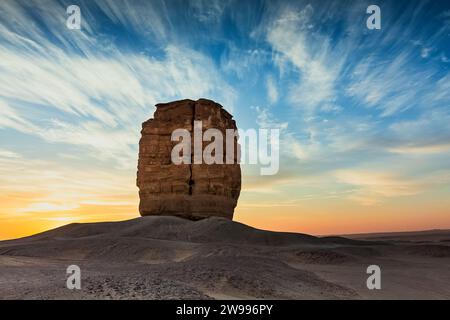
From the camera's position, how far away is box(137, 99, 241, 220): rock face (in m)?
30.1

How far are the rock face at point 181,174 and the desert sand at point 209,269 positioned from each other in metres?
5.84

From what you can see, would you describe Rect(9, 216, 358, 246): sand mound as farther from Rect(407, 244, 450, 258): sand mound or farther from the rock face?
Rect(407, 244, 450, 258): sand mound

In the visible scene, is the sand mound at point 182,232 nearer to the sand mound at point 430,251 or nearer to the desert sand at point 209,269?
the desert sand at point 209,269

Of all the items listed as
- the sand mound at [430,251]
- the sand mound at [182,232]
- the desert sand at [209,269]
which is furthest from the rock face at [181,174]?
the sand mound at [430,251]

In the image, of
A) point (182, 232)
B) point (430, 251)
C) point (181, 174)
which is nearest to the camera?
point (430, 251)

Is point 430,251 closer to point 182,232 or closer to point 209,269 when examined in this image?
point 182,232

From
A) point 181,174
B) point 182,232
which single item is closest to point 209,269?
point 182,232

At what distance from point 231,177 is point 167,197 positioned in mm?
6065

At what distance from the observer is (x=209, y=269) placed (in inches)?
348

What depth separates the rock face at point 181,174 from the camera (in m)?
30.1

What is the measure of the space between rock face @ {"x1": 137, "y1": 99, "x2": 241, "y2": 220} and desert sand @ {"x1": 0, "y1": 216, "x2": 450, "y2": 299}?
5.84 metres

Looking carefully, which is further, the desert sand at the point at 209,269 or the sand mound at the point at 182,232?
the sand mound at the point at 182,232

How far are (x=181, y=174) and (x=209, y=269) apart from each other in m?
22.0

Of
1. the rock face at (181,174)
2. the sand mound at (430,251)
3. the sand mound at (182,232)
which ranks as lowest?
the sand mound at (430,251)
